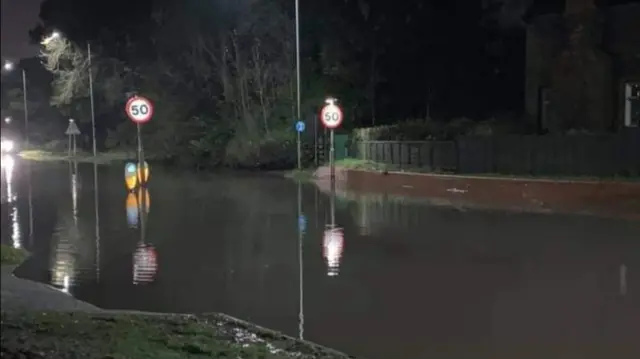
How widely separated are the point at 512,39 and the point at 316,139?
10.3 metres

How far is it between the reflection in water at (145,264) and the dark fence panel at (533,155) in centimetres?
1122

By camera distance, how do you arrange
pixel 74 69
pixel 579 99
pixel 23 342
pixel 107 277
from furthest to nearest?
pixel 74 69, pixel 579 99, pixel 107 277, pixel 23 342

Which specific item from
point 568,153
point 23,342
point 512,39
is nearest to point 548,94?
point 568,153

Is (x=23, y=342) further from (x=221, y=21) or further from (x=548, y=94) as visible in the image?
(x=221, y=21)

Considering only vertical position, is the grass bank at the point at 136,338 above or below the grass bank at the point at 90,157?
below

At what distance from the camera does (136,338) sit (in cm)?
626

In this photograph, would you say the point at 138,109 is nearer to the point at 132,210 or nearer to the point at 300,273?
the point at 132,210

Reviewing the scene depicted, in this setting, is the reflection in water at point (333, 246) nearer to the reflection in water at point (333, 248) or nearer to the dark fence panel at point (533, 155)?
the reflection in water at point (333, 248)

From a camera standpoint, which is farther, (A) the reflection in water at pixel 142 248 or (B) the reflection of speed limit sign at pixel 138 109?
(B) the reflection of speed limit sign at pixel 138 109

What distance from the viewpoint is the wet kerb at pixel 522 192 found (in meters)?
16.6

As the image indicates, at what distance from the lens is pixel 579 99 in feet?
78.5

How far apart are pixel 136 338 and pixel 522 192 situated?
1355 cm

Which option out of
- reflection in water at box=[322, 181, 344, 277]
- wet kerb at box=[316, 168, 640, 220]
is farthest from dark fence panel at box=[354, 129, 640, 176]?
reflection in water at box=[322, 181, 344, 277]

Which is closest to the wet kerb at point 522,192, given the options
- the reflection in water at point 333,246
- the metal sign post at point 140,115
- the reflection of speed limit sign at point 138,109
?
the reflection in water at point 333,246
